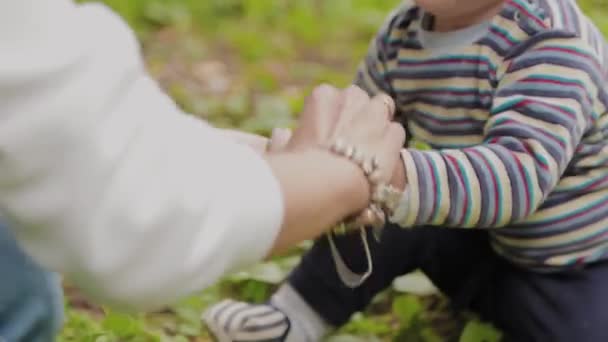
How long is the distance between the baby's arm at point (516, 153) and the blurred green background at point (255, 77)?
328mm

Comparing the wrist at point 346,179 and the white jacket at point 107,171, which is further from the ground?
the white jacket at point 107,171

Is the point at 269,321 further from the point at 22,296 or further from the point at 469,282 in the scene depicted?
the point at 22,296

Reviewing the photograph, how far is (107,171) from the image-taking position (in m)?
0.63

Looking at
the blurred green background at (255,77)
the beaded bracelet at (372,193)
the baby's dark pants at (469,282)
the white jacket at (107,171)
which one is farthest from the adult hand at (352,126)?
the blurred green background at (255,77)

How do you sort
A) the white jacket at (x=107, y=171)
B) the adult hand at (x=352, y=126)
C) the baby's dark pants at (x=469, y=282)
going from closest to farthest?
the white jacket at (x=107, y=171) → the adult hand at (x=352, y=126) → the baby's dark pants at (x=469, y=282)

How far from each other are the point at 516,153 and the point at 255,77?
1089 mm

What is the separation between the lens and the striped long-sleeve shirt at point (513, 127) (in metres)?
1.00

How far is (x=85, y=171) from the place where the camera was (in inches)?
24.4

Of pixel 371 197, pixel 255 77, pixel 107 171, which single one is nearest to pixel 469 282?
pixel 371 197

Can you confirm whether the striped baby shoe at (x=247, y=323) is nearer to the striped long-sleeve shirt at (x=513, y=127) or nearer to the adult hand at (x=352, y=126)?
the striped long-sleeve shirt at (x=513, y=127)

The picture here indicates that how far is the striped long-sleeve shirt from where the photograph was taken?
1.00 metres

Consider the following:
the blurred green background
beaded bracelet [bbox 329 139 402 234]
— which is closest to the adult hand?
beaded bracelet [bbox 329 139 402 234]

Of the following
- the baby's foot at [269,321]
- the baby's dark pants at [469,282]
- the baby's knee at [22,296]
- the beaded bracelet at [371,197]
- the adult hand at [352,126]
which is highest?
the adult hand at [352,126]

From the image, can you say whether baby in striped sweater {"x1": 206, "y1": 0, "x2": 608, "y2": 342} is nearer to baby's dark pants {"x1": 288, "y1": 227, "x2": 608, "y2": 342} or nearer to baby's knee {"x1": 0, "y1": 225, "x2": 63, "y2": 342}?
baby's dark pants {"x1": 288, "y1": 227, "x2": 608, "y2": 342}
